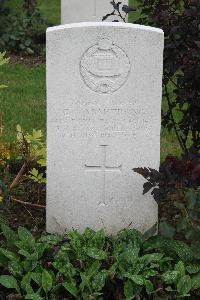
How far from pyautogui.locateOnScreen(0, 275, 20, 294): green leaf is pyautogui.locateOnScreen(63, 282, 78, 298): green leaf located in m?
0.26

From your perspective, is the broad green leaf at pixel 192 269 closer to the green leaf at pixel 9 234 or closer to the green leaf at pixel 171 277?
the green leaf at pixel 171 277

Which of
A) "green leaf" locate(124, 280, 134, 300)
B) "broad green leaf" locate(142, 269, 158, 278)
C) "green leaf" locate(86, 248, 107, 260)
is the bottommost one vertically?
"green leaf" locate(124, 280, 134, 300)

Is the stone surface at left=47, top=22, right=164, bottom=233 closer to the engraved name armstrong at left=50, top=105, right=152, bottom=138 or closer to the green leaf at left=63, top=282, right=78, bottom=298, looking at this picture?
the engraved name armstrong at left=50, top=105, right=152, bottom=138

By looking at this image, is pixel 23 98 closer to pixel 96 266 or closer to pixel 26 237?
pixel 26 237

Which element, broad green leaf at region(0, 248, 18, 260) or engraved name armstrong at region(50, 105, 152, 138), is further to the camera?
engraved name armstrong at region(50, 105, 152, 138)

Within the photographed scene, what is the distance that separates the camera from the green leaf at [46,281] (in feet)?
12.5

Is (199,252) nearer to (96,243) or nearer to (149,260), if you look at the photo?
(149,260)

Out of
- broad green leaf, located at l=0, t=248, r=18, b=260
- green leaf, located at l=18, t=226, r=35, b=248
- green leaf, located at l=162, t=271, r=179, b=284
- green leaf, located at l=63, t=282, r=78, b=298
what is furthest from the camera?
green leaf, located at l=18, t=226, r=35, b=248

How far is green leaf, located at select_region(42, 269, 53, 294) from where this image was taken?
382 cm

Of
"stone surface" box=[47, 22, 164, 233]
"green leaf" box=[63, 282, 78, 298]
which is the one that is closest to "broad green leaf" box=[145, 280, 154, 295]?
"green leaf" box=[63, 282, 78, 298]

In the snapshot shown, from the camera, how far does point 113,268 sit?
3908mm

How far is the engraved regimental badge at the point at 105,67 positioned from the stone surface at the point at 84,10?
440 centimetres

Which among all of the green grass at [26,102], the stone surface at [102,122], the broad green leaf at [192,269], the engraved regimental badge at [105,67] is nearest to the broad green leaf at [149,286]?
the broad green leaf at [192,269]

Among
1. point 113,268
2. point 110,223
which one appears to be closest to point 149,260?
point 113,268
